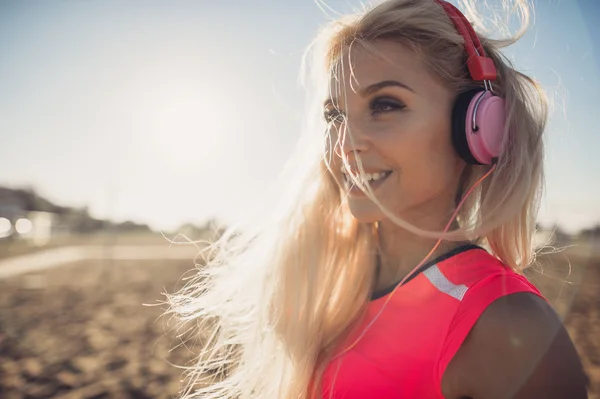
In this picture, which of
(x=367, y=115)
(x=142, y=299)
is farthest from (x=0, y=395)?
(x=142, y=299)

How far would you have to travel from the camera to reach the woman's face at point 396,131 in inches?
58.7

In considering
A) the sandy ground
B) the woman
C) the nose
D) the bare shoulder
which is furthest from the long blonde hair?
the sandy ground

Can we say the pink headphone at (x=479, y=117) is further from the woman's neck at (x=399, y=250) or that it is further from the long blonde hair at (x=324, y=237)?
the woman's neck at (x=399, y=250)

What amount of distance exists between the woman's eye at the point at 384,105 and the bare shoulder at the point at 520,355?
2.27 feet

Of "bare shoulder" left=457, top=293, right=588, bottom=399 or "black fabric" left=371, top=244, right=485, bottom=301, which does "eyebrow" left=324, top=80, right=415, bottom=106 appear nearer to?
"black fabric" left=371, top=244, right=485, bottom=301

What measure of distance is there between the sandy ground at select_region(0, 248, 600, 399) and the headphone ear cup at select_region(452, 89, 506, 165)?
0.72m

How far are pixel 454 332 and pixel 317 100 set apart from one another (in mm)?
1151

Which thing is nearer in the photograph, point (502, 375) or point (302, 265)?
point (502, 375)

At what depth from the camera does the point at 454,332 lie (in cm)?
122

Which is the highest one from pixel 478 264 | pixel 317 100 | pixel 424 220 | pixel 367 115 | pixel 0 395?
pixel 317 100

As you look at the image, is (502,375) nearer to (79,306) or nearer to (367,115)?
(367,115)

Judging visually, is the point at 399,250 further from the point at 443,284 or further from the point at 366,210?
the point at 443,284

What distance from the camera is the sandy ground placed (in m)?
3.85

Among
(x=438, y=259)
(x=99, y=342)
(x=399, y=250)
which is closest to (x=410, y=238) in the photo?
(x=399, y=250)
